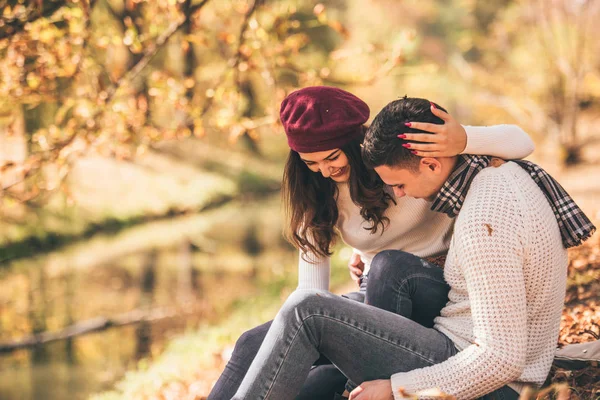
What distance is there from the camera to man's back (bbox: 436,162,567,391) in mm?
1930

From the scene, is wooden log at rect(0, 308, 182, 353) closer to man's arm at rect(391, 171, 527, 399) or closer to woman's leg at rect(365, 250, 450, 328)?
woman's leg at rect(365, 250, 450, 328)

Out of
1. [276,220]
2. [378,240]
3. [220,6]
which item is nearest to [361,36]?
[276,220]

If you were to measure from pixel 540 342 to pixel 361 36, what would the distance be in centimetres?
1358

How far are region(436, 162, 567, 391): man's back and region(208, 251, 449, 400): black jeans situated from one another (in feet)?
0.61

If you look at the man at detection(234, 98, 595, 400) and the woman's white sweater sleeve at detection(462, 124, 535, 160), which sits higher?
the woman's white sweater sleeve at detection(462, 124, 535, 160)

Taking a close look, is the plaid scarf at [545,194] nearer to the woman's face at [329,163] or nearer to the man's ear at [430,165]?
the man's ear at [430,165]

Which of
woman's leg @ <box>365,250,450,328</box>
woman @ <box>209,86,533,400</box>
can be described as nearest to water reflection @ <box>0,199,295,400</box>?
woman @ <box>209,86,533,400</box>

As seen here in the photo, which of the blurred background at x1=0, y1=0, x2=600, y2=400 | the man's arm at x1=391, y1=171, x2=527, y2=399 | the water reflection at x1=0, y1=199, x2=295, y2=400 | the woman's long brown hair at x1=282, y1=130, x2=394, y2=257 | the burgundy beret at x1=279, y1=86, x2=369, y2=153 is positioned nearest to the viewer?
the man's arm at x1=391, y1=171, x2=527, y2=399

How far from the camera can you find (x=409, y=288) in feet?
7.66

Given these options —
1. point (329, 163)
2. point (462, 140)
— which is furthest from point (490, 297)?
point (329, 163)

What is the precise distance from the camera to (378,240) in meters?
2.77

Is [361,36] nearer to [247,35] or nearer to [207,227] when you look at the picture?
[207,227]

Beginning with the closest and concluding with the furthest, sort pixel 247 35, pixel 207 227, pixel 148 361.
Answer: pixel 247 35 < pixel 148 361 < pixel 207 227

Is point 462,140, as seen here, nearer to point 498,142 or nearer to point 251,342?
point 498,142
